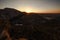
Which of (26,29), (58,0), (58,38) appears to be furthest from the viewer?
(58,0)

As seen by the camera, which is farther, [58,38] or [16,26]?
[16,26]

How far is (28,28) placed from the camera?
3.97 feet

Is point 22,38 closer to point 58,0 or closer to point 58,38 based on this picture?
point 58,38

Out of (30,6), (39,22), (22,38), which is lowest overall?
(22,38)

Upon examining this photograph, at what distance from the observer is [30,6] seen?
181cm

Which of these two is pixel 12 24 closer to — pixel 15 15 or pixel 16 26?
pixel 16 26

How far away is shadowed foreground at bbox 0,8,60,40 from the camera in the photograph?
1.09m

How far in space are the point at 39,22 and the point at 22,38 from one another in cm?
33

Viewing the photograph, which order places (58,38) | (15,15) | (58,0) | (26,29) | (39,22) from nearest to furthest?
(58,38), (26,29), (39,22), (15,15), (58,0)

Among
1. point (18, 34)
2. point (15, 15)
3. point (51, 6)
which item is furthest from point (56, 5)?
point (18, 34)

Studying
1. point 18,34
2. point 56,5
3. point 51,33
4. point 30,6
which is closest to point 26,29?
point 18,34

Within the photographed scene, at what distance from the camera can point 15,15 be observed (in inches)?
56.9

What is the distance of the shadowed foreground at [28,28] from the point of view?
43.0 inches

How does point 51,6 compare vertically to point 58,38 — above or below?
above
